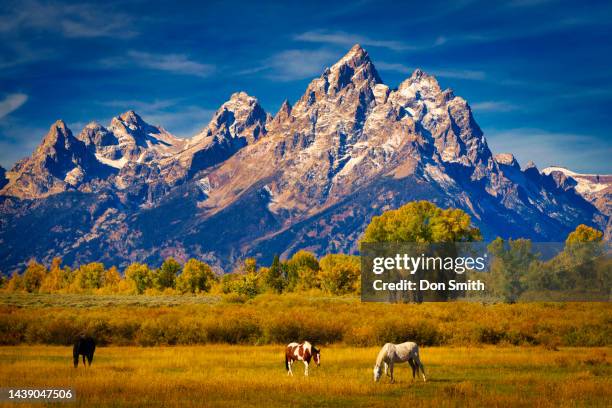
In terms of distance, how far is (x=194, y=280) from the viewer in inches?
7141

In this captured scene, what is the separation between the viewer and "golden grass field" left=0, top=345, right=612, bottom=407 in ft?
91.4

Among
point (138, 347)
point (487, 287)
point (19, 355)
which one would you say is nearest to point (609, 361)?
point (138, 347)

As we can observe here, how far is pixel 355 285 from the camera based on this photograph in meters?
155

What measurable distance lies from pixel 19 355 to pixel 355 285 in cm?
11442

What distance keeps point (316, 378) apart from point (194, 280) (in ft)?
496

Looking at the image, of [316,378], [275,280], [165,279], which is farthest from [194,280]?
[316,378]

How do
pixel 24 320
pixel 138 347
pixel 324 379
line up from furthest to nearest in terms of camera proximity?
pixel 24 320 → pixel 138 347 → pixel 324 379

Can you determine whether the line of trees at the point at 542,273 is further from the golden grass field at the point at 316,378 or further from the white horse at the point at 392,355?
the white horse at the point at 392,355

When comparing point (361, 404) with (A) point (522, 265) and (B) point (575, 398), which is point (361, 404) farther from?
(A) point (522, 265)

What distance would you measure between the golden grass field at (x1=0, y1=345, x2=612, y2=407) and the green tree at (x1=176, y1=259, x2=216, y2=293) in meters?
133

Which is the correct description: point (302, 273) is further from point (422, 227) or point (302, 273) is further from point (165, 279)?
point (422, 227)

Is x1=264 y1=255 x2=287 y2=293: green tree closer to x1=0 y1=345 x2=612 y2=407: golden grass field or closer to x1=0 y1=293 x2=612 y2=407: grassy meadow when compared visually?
x1=0 y1=293 x2=612 y2=407: grassy meadow

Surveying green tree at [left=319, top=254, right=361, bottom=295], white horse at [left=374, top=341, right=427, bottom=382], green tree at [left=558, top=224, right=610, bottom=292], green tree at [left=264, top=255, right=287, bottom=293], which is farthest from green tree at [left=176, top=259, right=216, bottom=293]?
white horse at [left=374, top=341, right=427, bottom=382]

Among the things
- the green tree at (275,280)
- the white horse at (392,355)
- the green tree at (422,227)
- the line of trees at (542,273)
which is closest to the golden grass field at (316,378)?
the white horse at (392,355)
